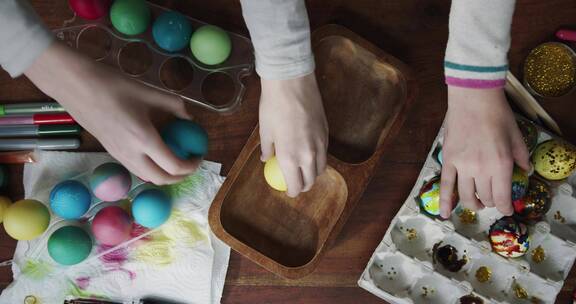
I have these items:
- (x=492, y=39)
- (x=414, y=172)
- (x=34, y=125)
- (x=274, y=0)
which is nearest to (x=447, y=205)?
(x=414, y=172)

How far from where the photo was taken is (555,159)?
2.43 feet

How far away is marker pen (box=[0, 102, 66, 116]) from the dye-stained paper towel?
0.07 m

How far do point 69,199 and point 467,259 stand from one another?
2.02 ft

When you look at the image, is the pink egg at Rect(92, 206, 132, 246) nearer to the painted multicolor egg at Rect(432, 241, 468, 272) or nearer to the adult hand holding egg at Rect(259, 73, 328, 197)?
the adult hand holding egg at Rect(259, 73, 328, 197)

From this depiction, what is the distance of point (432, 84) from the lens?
809 millimetres

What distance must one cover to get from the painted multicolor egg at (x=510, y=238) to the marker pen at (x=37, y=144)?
2.16 ft

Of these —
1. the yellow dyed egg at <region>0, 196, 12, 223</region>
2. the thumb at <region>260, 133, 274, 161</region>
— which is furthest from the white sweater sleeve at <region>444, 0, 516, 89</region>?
the yellow dyed egg at <region>0, 196, 12, 223</region>

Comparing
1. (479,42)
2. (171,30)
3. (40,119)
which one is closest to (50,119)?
(40,119)

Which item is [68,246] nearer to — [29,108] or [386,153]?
[29,108]

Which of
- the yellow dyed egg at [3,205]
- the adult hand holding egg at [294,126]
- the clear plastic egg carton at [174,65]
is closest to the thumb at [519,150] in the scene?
the adult hand holding egg at [294,126]

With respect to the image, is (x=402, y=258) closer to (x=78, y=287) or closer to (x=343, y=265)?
(x=343, y=265)

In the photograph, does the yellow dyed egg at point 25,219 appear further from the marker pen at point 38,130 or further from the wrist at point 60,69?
the wrist at point 60,69

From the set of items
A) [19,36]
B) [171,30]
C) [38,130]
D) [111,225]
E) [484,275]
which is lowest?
[484,275]

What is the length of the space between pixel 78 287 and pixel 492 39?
0.70 m
